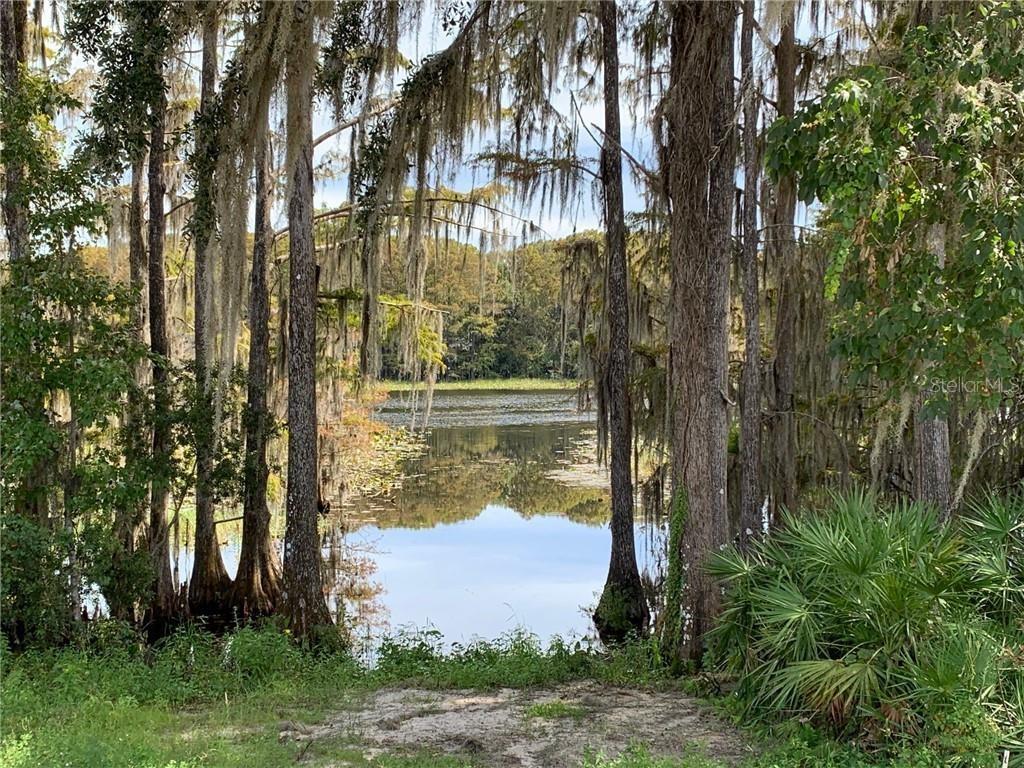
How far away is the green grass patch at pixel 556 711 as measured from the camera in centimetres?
578

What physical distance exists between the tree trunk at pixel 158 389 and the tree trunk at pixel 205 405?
1.19 ft

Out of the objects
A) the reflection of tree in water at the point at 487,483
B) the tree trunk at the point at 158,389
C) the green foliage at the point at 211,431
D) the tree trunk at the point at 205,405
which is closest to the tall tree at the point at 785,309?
the tree trunk at the point at 205,405

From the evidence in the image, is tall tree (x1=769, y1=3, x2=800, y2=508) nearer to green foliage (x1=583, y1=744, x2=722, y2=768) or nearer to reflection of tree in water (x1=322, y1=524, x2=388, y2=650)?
reflection of tree in water (x1=322, y1=524, x2=388, y2=650)

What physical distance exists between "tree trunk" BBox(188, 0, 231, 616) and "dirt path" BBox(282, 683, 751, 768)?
423 cm

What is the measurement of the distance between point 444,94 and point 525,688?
6001mm

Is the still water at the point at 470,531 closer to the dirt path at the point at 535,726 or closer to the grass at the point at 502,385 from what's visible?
the dirt path at the point at 535,726

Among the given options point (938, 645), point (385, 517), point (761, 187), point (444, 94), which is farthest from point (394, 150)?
point (385, 517)

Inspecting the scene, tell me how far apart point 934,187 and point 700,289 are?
7.40 ft

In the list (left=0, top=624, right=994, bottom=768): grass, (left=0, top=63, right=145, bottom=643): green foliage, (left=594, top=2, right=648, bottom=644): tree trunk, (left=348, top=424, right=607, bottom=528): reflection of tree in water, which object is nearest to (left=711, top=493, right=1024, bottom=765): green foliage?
(left=0, top=624, right=994, bottom=768): grass

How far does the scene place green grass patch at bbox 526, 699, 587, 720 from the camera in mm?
5780

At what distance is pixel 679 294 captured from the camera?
278 inches

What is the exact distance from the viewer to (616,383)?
35.4ft

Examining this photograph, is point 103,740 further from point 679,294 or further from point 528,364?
point 528,364

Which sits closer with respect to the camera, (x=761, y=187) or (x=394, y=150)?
(x=394, y=150)
